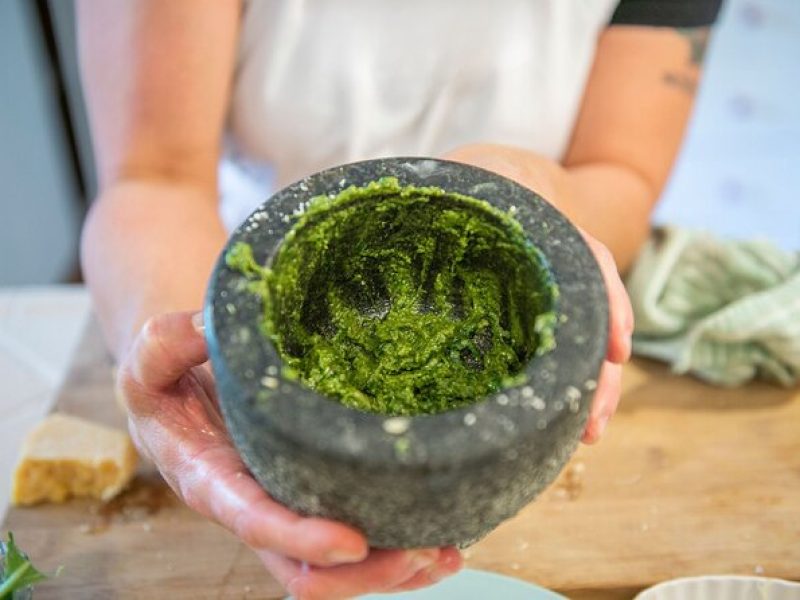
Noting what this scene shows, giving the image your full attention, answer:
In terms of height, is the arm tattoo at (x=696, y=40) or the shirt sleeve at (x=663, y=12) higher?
the shirt sleeve at (x=663, y=12)

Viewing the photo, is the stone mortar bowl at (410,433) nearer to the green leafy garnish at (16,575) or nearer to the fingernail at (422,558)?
the fingernail at (422,558)

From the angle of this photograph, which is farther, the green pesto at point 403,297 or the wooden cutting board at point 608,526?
the wooden cutting board at point 608,526

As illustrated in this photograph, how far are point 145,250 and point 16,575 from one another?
1.15 ft

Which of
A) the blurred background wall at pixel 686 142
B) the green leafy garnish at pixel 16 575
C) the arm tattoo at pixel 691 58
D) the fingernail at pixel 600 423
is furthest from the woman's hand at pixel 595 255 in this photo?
the blurred background wall at pixel 686 142

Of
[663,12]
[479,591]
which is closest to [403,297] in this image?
[479,591]

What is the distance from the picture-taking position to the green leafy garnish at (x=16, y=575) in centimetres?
65

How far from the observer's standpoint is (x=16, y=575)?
25.5 inches

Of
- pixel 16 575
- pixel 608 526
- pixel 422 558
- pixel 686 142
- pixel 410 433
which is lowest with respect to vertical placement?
pixel 686 142

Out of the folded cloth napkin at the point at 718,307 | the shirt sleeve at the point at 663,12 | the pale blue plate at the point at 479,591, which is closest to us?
the pale blue plate at the point at 479,591

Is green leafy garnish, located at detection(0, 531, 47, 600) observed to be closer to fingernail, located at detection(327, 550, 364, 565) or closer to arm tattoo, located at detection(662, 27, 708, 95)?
fingernail, located at detection(327, 550, 364, 565)

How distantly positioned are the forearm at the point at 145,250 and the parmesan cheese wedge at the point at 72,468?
97 millimetres

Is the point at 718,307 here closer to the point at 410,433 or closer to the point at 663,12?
the point at 663,12

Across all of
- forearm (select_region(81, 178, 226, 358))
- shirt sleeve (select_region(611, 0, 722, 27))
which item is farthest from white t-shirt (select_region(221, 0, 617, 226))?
forearm (select_region(81, 178, 226, 358))

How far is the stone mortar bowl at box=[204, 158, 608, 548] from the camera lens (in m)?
0.47
